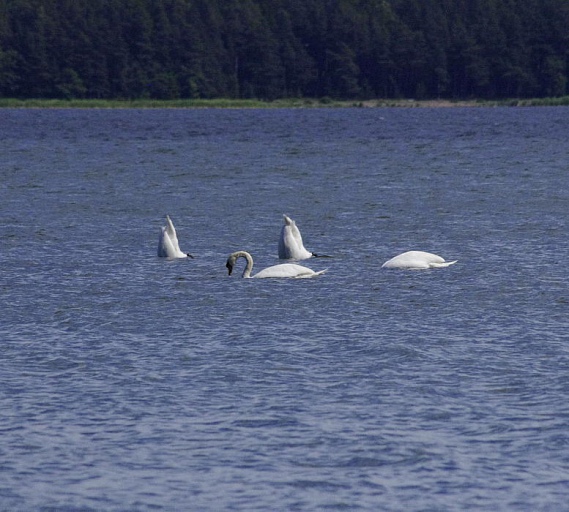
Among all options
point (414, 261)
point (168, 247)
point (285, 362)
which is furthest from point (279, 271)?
point (285, 362)

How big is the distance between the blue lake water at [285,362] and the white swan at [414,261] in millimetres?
287

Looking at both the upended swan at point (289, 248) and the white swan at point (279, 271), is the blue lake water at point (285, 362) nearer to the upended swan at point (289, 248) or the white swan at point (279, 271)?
the white swan at point (279, 271)

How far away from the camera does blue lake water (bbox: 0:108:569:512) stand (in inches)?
538

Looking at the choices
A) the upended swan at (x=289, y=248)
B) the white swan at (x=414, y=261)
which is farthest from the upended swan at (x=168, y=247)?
the white swan at (x=414, y=261)

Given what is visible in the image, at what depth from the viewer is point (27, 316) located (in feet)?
72.6

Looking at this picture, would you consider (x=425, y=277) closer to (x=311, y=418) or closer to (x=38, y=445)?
(x=311, y=418)

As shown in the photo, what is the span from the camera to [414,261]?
1061 inches

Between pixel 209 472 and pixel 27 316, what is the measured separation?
9025mm

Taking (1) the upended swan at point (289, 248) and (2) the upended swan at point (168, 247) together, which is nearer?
(1) the upended swan at point (289, 248)

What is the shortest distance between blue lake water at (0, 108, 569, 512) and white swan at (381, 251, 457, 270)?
11.3 inches

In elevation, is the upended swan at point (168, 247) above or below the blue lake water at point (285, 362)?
above

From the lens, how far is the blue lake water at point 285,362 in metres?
13.7

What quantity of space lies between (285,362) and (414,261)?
8907mm

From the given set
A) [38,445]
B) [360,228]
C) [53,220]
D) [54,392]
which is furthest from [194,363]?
[53,220]
